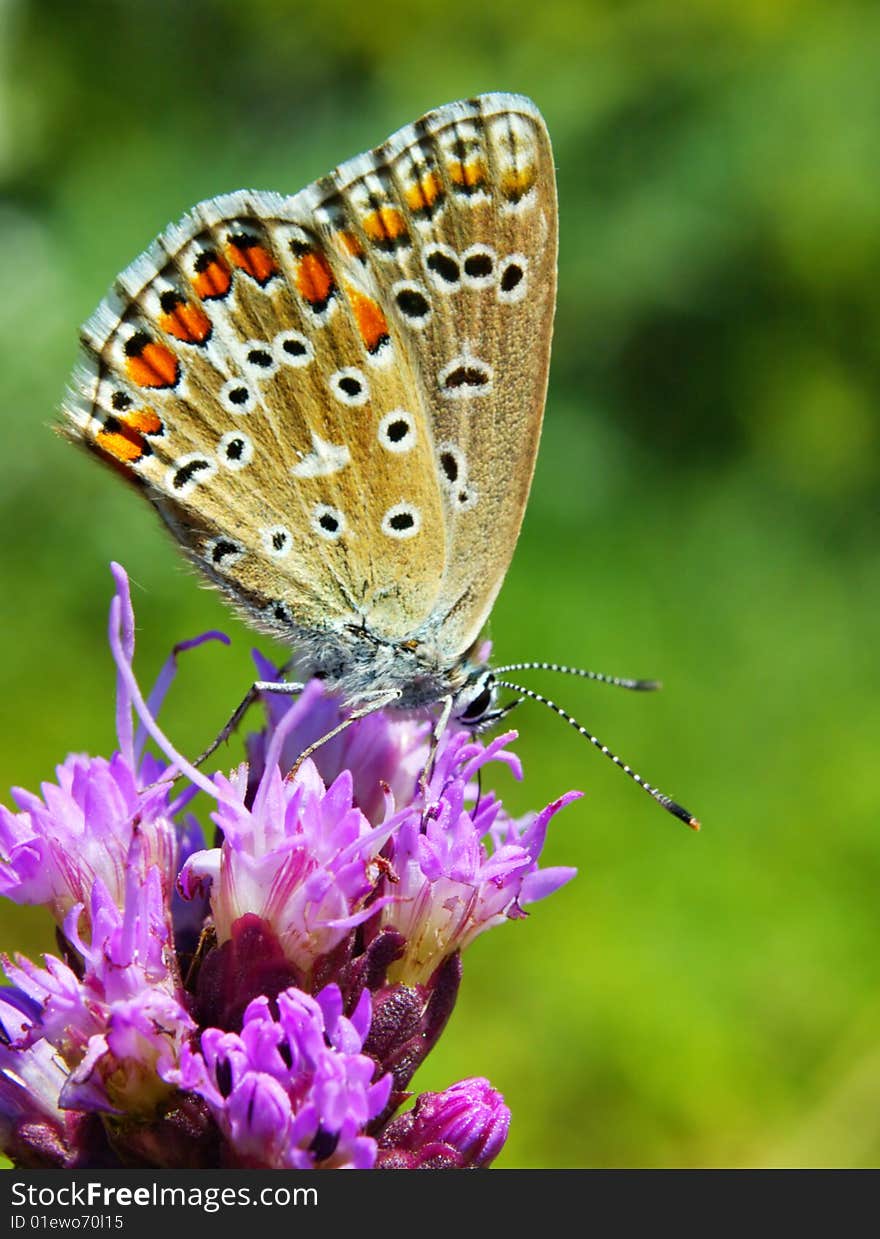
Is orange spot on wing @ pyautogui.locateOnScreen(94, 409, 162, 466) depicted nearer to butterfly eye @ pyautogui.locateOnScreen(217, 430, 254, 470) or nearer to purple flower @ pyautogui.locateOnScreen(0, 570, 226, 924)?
butterfly eye @ pyautogui.locateOnScreen(217, 430, 254, 470)

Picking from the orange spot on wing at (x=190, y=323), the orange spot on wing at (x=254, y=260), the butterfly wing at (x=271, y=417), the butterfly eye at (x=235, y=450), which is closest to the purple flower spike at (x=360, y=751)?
the butterfly wing at (x=271, y=417)

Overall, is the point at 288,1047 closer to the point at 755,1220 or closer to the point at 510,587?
the point at 755,1220

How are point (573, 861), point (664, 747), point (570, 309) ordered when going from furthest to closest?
1. point (570, 309)
2. point (664, 747)
3. point (573, 861)

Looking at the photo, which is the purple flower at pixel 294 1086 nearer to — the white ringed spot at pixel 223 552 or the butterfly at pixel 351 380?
the butterfly at pixel 351 380

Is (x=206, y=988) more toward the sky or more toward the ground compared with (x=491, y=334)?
more toward the ground

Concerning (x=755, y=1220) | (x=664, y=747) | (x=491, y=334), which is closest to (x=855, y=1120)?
(x=664, y=747)

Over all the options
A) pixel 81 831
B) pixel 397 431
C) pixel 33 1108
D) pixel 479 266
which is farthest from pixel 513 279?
pixel 33 1108
